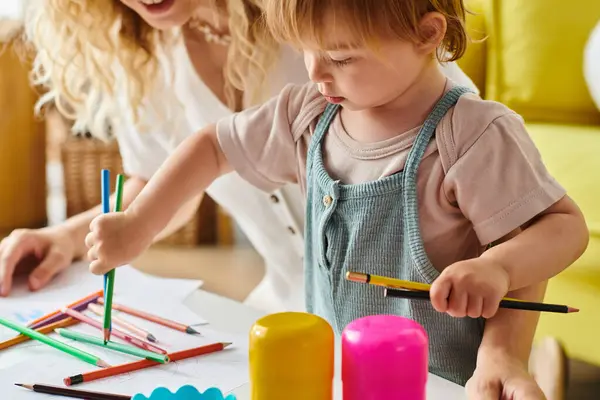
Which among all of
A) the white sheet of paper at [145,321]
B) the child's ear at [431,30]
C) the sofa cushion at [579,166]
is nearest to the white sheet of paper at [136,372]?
the white sheet of paper at [145,321]

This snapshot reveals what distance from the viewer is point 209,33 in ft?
3.55

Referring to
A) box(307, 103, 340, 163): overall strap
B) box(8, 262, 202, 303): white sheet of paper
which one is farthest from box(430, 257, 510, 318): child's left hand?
box(8, 262, 202, 303): white sheet of paper

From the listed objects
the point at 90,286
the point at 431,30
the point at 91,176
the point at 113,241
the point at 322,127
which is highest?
the point at 431,30

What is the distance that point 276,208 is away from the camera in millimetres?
1091

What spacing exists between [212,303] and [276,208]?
0.27m

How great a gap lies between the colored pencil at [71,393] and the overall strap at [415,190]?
265 mm

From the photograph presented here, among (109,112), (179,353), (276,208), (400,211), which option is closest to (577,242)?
(400,211)

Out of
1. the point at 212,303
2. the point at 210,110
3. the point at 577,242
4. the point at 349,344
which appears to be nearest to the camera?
the point at 349,344

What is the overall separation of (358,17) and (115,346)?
37cm

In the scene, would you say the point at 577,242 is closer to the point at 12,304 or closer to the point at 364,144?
the point at 364,144

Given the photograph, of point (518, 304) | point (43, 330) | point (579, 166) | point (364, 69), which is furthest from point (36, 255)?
point (579, 166)

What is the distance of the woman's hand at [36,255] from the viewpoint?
35.4 inches

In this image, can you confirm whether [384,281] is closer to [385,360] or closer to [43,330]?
[385,360]

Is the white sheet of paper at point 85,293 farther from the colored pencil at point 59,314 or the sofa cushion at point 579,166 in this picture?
the sofa cushion at point 579,166
